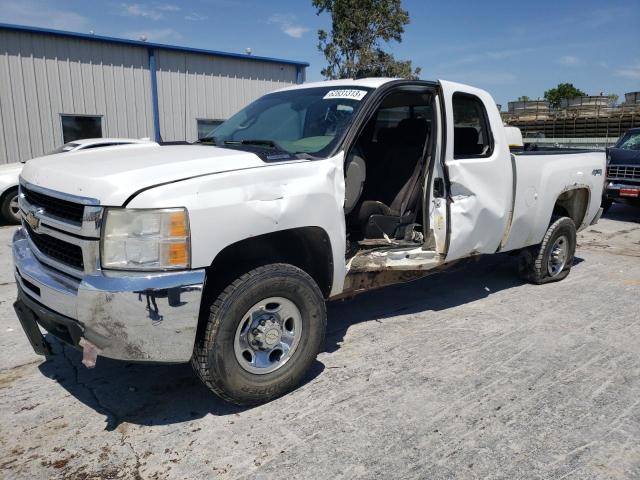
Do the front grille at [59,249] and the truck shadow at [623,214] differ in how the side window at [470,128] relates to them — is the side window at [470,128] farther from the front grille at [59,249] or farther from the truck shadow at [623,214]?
the truck shadow at [623,214]

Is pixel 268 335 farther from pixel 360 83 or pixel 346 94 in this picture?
pixel 360 83

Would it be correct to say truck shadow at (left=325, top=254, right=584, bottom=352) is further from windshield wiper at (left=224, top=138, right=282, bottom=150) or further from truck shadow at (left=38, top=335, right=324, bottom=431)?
windshield wiper at (left=224, top=138, right=282, bottom=150)

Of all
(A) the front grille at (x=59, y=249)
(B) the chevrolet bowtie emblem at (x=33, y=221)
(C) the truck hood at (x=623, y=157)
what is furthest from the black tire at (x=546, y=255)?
(C) the truck hood at (x=623, y=157)

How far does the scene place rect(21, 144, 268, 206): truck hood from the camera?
250 cm

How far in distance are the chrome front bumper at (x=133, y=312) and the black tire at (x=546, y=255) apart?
4154mm

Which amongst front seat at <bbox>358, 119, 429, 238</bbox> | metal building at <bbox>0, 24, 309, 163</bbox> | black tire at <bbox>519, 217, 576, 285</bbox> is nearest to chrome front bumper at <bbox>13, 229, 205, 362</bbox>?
front seat at <bbox>358, 119, 429, 238</bbox>

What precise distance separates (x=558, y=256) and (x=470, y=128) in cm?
217

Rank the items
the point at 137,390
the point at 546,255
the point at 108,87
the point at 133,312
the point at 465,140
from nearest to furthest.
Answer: the point at 133,312 < the point at 137,390 < the point at 465,140 < the point at 546,255 < the point at 108,87

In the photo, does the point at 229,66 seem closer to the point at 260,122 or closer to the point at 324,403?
the point at 260,122

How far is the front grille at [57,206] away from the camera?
2594 millimetres

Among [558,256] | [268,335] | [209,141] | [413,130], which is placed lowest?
[558,256]

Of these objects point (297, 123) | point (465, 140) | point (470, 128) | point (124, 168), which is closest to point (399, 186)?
point (465, 140)

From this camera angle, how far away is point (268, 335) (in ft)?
9.72

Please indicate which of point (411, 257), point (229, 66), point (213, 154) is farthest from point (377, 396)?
point (229, 66)
